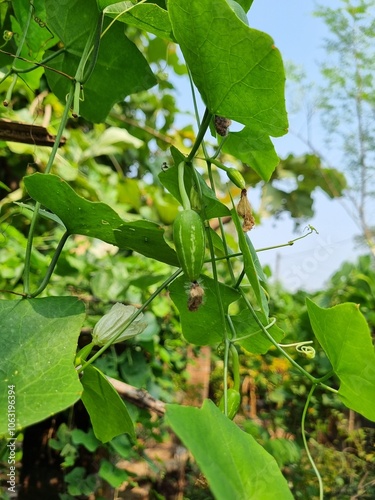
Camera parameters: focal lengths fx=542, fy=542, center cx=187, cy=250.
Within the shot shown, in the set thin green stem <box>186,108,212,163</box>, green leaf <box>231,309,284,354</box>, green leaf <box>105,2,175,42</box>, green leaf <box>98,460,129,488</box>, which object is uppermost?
green leaf <box>105,2,175,42</box>

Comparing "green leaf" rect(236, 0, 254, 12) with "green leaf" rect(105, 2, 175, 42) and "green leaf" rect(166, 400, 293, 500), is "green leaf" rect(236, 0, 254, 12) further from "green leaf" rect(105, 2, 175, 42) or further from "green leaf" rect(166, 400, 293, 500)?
"green leaf" rect(166, 400, 293, 500)

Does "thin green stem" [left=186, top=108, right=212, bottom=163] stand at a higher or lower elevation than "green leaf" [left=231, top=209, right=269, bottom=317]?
higher

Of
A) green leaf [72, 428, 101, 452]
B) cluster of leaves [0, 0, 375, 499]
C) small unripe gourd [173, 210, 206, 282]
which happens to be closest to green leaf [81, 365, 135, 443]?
cluster of leaves [0, 0, 375, 499]

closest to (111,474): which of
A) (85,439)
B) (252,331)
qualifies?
(85,439)

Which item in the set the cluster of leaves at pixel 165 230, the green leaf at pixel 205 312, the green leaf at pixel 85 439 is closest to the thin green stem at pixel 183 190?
the cluster of leaves at pixel 165 230

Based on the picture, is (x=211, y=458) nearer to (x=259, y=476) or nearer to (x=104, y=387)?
(x=259, y=476)

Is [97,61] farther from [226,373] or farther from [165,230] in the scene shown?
[226,373]

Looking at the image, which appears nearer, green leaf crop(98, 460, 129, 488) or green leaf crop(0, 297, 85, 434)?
green leaf crop(0, 297, 85, 434)

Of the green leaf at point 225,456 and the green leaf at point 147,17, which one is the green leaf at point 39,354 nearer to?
the green leaf at point 225,456
